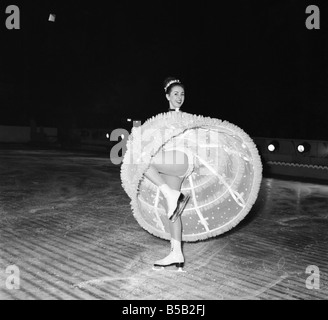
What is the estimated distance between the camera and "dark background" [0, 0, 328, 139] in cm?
2273

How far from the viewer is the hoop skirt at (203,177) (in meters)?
4.16

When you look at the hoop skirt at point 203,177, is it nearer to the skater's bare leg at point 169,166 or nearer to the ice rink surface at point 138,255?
the skater's bare leg at point 169,166

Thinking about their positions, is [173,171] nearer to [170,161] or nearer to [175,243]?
[170,161]

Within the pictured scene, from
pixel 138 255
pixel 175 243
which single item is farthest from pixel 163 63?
pixel 175 243

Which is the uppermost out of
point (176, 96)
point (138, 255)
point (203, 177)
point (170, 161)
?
point (176, 96)

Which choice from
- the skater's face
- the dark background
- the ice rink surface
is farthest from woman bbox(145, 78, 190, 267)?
the dark background

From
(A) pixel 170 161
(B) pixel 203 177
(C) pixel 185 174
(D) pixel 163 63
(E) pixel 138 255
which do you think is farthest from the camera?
(D) pixel 163 63

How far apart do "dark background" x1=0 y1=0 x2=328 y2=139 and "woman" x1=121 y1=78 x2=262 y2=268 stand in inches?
639

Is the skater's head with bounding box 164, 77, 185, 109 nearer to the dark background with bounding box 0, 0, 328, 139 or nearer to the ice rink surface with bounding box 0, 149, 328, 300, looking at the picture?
the ice rink surface with bounding box 0, 149, 328, 300

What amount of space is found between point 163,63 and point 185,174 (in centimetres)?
2849

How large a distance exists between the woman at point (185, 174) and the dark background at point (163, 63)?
53.2ft

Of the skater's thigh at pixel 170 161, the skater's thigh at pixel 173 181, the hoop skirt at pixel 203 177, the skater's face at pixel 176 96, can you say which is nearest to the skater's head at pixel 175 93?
the skater's face at pixel 176 96

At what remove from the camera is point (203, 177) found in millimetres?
5336

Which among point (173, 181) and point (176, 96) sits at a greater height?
point (176, 96)
